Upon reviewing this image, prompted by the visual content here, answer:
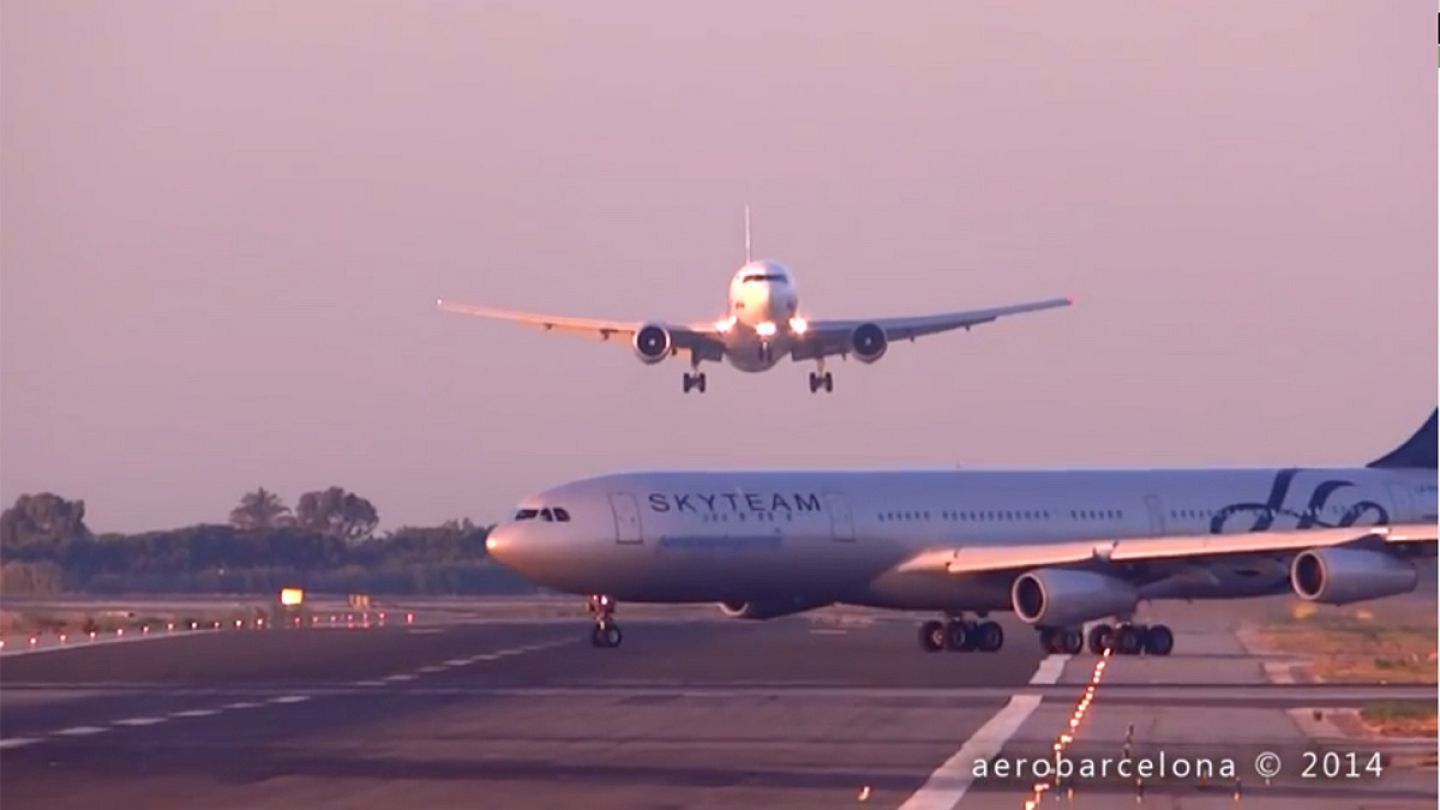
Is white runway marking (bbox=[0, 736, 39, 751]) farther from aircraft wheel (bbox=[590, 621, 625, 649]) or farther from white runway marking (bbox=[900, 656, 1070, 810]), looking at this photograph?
aircraft wheel (bbox=[590, 621, 625, 649])

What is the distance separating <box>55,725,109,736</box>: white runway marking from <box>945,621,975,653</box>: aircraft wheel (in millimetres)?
22276

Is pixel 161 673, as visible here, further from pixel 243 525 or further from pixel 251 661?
pixel 243 525

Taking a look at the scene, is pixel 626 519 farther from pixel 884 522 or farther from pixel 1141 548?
pixel 1141 548

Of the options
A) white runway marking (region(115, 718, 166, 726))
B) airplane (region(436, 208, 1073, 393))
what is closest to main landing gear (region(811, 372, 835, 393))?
airplane (region(436, 208, 1073, 393))

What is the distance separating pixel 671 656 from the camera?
4500 cm

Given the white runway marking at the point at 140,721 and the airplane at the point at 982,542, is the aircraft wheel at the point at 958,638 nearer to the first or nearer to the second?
the airplane at the point at 982,542

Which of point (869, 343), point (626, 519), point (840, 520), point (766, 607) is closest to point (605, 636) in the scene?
point (766, 607)

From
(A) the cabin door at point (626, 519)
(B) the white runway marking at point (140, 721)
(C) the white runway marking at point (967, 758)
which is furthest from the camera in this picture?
(A) the cabin door at point (626, 519)

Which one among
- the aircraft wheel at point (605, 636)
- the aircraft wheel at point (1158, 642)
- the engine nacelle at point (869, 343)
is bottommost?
the aircraft wheel at point (1158, 642)

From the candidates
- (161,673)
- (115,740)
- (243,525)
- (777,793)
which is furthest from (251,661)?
(243,525)

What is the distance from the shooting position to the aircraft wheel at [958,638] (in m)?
47.8

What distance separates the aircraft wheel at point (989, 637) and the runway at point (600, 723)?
34 centimetres

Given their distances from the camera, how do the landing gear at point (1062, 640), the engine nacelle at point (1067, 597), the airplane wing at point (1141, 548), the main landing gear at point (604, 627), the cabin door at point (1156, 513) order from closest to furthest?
1. the airplane wing at point (1141, 548)
2. the engine nacelle at point (1067, 597)
3. the landing gear at point (1062, 640)
4. the main landing gear at point (604, 627)
5. the cabin door at point (1156, 513)

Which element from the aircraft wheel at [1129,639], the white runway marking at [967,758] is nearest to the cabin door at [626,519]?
the aircraft wheel at [1129,639]
